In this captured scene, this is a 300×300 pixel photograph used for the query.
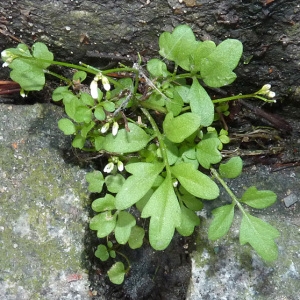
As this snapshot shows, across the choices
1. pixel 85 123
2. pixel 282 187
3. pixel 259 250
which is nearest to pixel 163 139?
pixel 85 123

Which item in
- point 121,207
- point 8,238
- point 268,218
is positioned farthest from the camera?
point 268,218

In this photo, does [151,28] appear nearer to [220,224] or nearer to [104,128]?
[104,128]

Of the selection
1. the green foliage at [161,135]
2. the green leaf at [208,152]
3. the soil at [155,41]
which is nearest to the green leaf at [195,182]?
the green foliage at [161,135]

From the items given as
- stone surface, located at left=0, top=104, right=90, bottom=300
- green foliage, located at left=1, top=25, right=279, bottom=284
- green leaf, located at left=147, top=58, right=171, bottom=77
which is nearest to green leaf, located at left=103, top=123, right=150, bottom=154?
green foliage, located at left=1, top=25, right=279, bottom=284

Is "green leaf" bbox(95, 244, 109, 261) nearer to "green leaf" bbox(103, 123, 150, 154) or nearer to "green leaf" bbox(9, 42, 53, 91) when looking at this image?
"green leaf" bbox(103, 123, 150, 154)

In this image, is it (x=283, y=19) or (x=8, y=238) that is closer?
(x=283, y=19)

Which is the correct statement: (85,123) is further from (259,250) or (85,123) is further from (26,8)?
(259,250)
